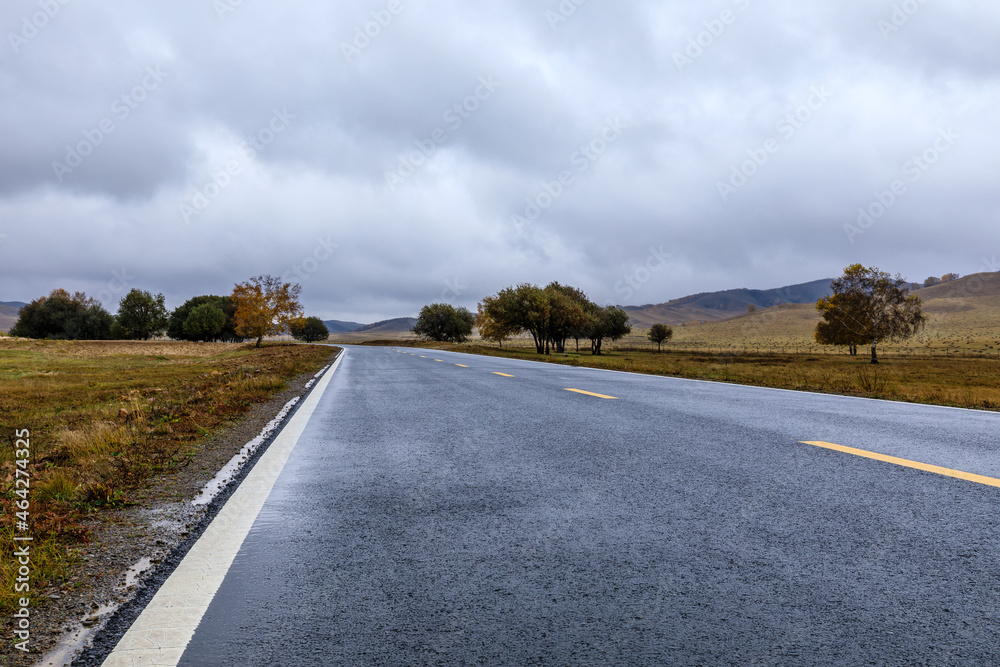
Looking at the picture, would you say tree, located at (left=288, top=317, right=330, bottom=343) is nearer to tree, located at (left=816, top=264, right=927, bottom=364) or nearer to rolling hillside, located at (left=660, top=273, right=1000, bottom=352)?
rolling hillside, located at (left=660, top=273, right=1000, bottom=352)

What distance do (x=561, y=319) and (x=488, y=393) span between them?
164 feet

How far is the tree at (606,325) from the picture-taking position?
258ft

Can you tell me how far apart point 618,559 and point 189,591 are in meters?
2.08

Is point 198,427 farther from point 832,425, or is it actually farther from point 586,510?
point 832,425

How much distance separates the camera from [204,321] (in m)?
92.8

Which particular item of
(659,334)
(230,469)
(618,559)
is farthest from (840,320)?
(618,559)

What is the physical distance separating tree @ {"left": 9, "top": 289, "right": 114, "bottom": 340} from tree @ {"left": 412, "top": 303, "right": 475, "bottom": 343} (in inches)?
2105

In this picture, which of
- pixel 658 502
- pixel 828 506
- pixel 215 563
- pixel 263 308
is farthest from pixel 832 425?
pixel 263 308

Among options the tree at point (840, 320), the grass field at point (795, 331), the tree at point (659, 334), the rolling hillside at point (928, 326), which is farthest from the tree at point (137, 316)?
the rolling hillside at point (928, 326)

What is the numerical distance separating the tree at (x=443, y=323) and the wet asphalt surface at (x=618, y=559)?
354 feet

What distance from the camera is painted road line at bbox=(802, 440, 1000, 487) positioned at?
168 inches

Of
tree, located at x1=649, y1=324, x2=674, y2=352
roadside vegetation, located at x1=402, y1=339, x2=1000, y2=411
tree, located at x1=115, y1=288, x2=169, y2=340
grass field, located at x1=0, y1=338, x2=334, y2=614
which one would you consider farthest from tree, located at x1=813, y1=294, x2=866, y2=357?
tree, located at x1=115, y1=288, x2=169, y2=340

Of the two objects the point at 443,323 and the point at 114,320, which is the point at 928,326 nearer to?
the point at 443,323

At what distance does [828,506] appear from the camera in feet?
12.0
